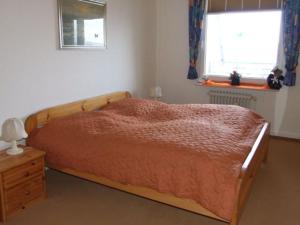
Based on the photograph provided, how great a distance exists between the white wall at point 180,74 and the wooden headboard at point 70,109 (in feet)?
3.95

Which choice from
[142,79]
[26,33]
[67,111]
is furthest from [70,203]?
[142,79]

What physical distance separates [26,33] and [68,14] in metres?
0.59

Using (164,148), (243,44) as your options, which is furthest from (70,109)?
(243,44)

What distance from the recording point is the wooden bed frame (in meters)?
2.16

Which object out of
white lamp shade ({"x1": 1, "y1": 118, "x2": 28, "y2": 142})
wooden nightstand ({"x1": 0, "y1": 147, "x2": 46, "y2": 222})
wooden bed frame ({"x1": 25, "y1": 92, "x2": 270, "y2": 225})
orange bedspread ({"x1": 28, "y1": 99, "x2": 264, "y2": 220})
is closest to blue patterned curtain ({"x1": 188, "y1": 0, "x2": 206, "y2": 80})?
wooden bed frame ({"x1": 25, "y1": 92, "x2": 270, "y2": 225})

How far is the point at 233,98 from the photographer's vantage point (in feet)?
15.6

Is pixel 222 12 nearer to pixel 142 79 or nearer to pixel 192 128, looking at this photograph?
pixel 142 79

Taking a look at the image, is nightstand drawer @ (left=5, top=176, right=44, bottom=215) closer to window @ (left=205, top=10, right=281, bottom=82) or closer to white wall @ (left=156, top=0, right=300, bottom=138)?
white wall @ (left=156, top=0, right=300, bottom=138)

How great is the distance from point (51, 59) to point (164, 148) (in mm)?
1596

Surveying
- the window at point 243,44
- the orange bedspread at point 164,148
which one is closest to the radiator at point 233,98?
the window at point 243,44

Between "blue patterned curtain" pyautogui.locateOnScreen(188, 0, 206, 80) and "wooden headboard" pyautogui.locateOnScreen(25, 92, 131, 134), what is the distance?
129 centimetres

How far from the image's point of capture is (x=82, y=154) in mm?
2668

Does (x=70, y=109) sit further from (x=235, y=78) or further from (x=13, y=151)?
(x=235, y=78)

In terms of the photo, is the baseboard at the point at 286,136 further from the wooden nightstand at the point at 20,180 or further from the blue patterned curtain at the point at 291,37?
the wooden nightstand at the point at 20,180
